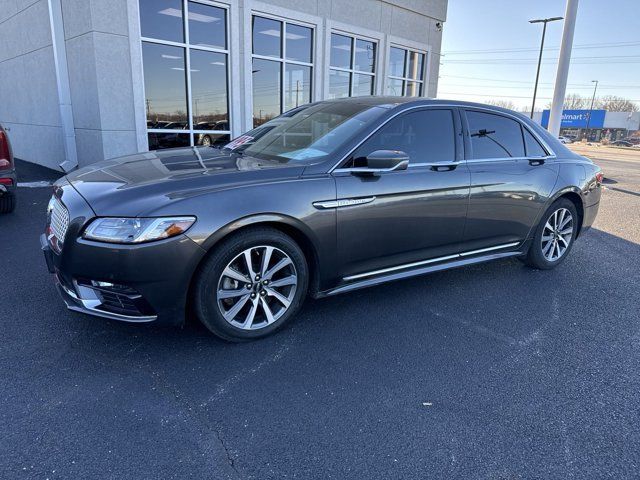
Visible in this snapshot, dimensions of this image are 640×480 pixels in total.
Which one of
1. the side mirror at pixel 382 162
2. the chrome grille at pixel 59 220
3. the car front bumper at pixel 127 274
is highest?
the side mirror at pixel 382 162

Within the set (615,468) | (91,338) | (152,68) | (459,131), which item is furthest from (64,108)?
(615,468)

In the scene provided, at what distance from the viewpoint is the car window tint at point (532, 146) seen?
15.0 ft

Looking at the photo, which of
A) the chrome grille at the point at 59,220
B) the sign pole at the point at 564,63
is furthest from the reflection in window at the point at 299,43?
the chrome grille at the point at 59,220

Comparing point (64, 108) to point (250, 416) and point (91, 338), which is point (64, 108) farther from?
point (250, 416)

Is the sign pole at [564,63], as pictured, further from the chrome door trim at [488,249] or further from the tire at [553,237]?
the chrome door trim at [488,249]

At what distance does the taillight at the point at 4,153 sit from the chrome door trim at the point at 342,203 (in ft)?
15.8

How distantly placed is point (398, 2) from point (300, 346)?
13.2 m

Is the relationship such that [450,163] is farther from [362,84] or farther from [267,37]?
[362,84]

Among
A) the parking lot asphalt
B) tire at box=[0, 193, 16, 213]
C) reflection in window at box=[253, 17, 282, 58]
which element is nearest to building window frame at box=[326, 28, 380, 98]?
reflection in window at box=[253, 17, 282, 58]

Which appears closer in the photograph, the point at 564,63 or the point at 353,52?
the point at 564,63

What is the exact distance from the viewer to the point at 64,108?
9.09m

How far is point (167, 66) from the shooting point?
9.05m

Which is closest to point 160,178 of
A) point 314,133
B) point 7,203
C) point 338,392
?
point 314,133

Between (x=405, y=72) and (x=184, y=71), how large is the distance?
26.9 ft
